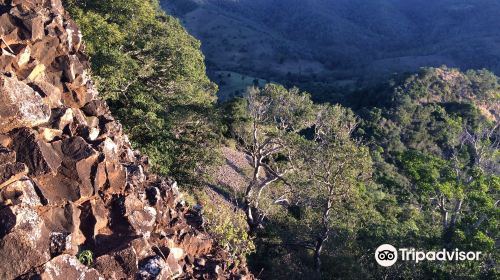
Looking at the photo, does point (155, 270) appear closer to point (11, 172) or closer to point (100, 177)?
point (100, 177)

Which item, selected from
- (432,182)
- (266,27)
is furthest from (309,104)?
(266,27)

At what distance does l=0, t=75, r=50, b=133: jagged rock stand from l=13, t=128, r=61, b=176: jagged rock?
31cm

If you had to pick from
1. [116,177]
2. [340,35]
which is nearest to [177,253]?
[116,177]

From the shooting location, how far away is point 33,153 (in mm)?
9562

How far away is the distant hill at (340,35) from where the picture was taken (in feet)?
373

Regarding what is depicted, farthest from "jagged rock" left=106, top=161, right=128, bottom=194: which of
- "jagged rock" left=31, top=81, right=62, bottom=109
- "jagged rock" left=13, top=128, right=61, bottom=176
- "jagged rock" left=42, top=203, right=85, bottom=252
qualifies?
"jagged rock" left=31, top=81, right=62, bottom=109

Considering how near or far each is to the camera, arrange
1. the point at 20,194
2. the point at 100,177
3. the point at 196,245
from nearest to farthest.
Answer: the point at 20,194 → the point at 100,177 → the point at 196,245

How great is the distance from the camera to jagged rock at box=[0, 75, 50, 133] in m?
9.77

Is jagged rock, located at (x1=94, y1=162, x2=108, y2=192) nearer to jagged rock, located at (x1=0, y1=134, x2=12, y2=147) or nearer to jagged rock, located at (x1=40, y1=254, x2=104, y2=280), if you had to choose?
→ jagged rock, located at (x1=0, y1=134, x2=12, y2=147)

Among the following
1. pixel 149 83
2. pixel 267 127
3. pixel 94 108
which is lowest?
pixel 267 127

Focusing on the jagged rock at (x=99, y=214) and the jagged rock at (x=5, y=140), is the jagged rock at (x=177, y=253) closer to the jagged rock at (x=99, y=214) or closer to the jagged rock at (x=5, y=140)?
the jagged rock at (x=99, y=214)

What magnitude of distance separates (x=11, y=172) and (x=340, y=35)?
151125 mm

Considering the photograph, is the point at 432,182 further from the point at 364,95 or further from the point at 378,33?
the point at 378,33

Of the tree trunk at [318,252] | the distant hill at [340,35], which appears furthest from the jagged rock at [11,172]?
the distant hill at [340,35]
